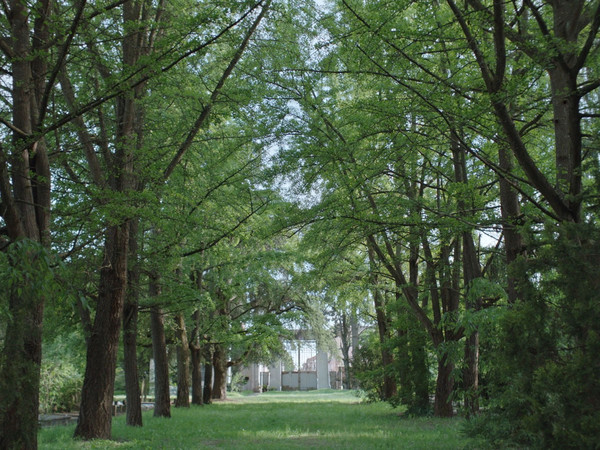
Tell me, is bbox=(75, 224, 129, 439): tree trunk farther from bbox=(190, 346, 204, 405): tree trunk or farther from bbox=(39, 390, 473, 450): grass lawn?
bbox=(190, 346, 204, 405): tree trunk

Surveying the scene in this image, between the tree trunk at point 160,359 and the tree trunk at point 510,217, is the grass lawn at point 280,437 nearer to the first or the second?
the tree trunk at point 160,359

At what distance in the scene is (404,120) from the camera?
7.22 metres

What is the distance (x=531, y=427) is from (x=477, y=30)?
4.31 m

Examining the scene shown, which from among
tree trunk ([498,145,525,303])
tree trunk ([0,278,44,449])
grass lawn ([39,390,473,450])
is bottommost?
grass lawn ([39,390,473,450])

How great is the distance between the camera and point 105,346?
8953mm

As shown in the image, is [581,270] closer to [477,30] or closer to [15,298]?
[477,30]

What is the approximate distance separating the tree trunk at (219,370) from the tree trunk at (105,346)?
1673 centimetres

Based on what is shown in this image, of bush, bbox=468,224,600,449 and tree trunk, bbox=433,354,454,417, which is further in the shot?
Result: tree trunk, bbox=433,354,454,417

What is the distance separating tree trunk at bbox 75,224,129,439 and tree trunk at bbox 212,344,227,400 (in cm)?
1673

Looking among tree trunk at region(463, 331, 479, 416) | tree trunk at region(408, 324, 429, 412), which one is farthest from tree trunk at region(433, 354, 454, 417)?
tree trunk at region(463, 331, 479, 416)

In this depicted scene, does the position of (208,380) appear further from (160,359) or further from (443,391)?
Result: (443,391)

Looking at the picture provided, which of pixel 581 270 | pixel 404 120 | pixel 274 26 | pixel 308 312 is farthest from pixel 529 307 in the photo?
pixel 308 312

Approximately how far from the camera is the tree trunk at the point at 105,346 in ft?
29.0

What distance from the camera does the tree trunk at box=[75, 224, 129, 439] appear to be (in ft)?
29.0
